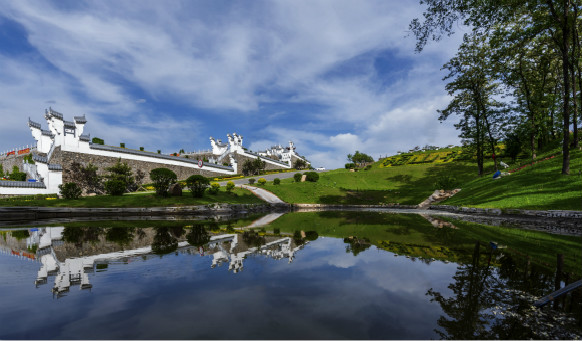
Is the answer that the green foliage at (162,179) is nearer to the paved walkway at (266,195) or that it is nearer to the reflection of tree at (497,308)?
the paved walkway at (266,195)

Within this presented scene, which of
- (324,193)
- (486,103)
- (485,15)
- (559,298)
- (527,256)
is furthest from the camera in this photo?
(324,193)

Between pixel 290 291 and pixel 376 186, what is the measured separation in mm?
41516

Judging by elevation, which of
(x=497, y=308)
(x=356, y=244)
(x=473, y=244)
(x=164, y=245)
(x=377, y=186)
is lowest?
(x=473, y=244)

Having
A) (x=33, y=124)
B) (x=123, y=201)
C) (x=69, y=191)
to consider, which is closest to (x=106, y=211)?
(x=123, y=201)

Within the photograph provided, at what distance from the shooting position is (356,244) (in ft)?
33.8

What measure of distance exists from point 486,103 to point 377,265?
A: 1411 inches

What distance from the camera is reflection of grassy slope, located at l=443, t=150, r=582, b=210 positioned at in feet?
48.4

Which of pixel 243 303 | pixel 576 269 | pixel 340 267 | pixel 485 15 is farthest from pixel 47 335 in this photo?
pixel 485 15

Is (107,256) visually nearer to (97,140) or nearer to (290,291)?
(290,291)

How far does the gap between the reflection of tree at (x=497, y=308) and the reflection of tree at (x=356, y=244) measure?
3336 millimetres

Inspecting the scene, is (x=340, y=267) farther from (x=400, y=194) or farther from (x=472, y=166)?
(x=472, y=166)

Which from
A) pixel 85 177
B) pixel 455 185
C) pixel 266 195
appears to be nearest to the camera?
pixel 455 185

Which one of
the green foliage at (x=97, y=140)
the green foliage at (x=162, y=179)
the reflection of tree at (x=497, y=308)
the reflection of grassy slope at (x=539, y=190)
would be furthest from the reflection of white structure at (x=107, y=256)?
the green foliage at (x=97, y=140)

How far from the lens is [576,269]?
6.14m
